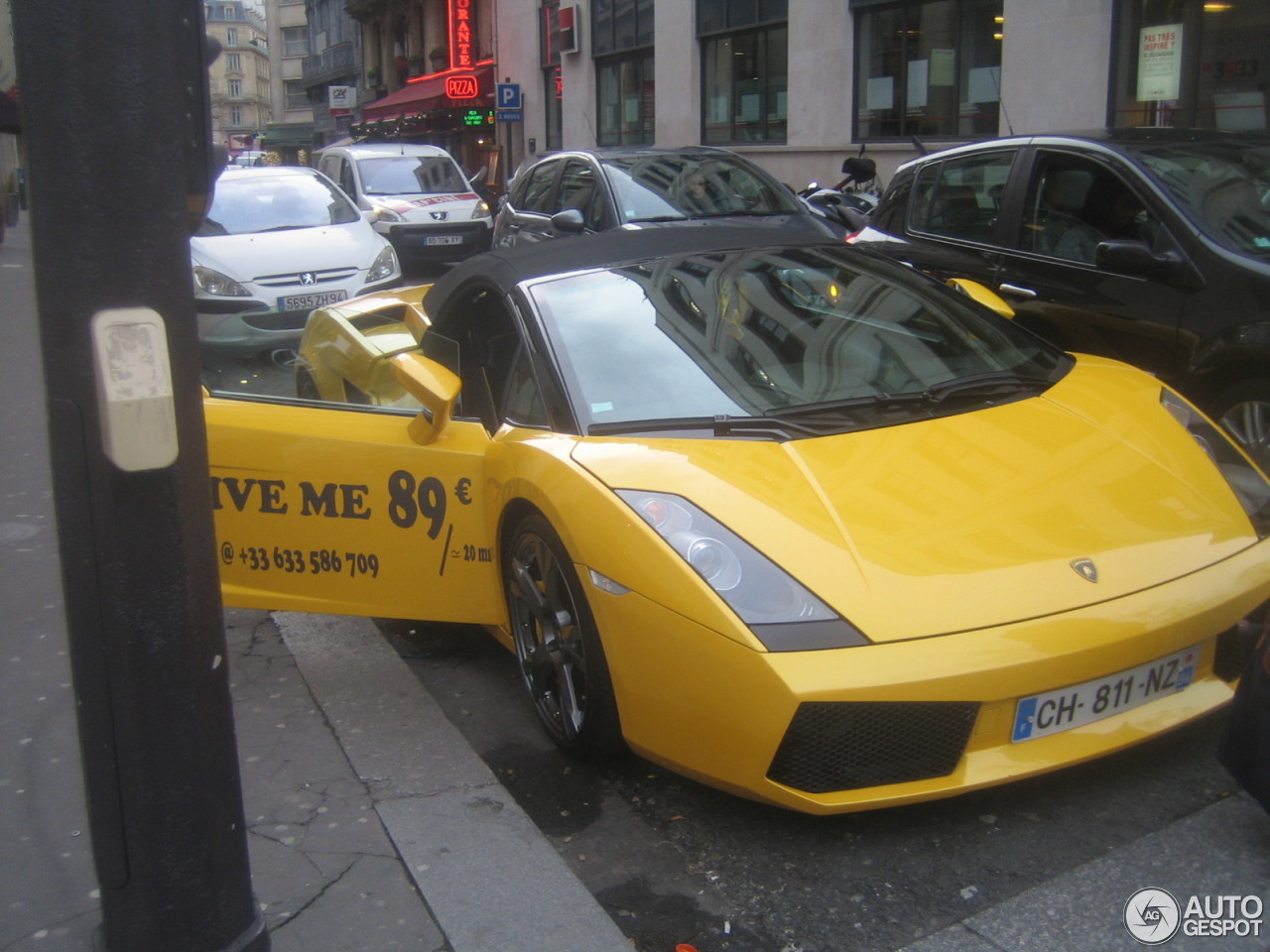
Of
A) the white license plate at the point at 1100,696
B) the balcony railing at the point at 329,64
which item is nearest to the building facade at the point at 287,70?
the balcony railing at the point at 329,64

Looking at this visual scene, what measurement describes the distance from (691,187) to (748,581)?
23.9 ft

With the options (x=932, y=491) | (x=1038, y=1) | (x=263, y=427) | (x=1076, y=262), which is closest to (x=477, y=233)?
(x=1038, y=1)

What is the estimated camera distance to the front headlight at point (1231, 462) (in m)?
3.42

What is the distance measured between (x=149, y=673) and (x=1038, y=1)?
551 inches

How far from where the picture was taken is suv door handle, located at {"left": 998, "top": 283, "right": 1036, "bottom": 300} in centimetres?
586

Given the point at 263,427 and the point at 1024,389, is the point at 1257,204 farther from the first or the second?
the point at 263,427

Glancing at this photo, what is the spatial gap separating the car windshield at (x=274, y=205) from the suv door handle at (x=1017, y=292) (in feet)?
23.9

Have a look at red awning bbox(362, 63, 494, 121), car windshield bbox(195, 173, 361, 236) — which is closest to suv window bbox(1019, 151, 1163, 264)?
car windshield bbox(195, 173, 361, 236)

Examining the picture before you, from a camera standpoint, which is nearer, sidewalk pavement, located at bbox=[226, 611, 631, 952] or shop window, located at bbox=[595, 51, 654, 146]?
sidewalk pavement, located at bbox=[226, 611, 631, 952]

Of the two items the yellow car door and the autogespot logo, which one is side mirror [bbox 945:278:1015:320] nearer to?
the yellow car door

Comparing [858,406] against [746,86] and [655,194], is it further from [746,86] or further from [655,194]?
[746,86]

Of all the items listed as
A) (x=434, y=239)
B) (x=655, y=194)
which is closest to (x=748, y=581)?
(x=655, y=194)

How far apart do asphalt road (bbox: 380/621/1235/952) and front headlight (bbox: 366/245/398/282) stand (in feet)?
26.8

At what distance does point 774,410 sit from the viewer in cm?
359
